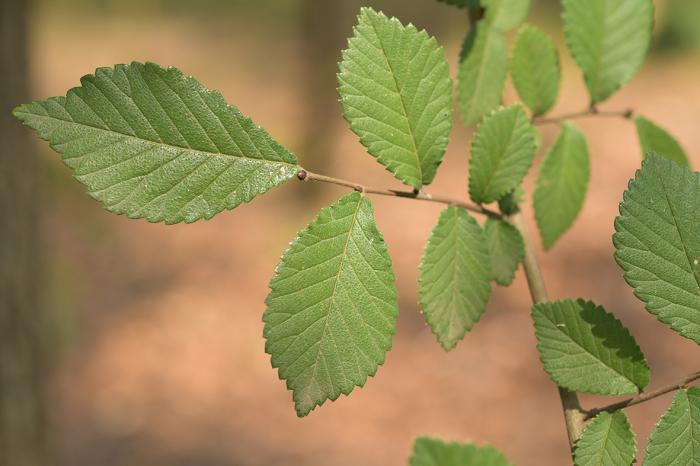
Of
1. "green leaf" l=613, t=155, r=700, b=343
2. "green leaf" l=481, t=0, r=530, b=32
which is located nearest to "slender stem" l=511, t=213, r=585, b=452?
"green leaf" l=613, t=155, r=700, b=343

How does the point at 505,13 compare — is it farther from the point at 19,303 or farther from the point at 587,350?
the point at 19,303

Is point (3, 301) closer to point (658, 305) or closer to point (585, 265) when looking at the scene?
point (658, 305)

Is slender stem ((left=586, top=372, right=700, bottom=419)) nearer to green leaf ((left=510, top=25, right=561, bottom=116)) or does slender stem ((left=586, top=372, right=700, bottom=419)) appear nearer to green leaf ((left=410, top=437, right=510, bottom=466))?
green leaf ((left=410, top=437, right=510, bottom=466))

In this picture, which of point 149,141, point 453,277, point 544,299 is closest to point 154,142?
point 149,141

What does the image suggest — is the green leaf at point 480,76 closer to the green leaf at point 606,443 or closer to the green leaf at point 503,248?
the green leaf at point 503,248

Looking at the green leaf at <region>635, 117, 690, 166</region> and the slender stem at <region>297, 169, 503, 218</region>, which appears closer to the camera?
the slender stem at <region>297, 169, 503, 218</region>

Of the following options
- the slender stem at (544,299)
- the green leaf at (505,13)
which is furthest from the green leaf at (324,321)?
the green leaf at (505,13)
